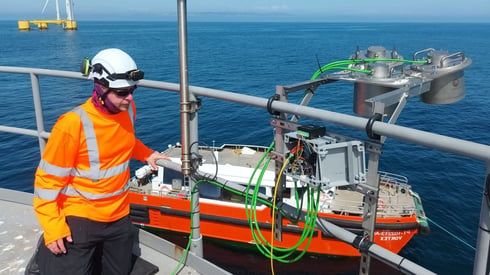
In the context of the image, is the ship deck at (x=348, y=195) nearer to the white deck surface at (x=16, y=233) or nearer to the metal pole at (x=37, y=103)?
the white deck surface at (x=16, y=233)

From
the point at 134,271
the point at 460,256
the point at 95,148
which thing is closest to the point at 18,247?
the point at 134,271

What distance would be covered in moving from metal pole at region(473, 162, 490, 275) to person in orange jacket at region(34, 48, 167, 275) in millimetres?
1947

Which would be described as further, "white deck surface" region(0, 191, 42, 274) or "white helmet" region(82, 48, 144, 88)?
"white deck surface" region(0, 191, 42, 274)

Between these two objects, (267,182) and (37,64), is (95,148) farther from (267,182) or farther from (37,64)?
(37,64)

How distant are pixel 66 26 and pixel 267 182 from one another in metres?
144

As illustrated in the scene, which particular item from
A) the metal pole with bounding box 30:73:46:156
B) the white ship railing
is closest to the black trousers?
the white ship railing

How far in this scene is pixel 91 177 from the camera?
8.47ft

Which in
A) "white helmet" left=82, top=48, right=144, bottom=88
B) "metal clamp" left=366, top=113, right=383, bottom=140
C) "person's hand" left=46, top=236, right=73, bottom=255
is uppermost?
"white helmet" left=82, top=48, right=144, bottom=88

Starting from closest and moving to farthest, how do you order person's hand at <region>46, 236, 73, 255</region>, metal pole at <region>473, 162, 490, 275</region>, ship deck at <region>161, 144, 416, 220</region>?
metal pole at <region>473, 162, 490, 275</region>
person's hand at <region>46, 236, 73, 255</region>
ship deck at <region>161, 144, 416, 220</region>

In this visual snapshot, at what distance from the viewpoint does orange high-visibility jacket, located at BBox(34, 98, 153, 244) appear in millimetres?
2359

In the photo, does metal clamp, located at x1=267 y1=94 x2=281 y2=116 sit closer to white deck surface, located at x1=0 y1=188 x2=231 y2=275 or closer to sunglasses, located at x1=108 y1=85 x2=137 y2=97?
sunglasses, located at x1=108 y1=85 x2=137 y2=97

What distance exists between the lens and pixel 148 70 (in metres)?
42.3

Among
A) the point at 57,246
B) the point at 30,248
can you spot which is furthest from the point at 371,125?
the point at 30,248

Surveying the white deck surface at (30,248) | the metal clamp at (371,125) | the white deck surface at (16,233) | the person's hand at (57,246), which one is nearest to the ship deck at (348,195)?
the white deck surface at (16,233)
